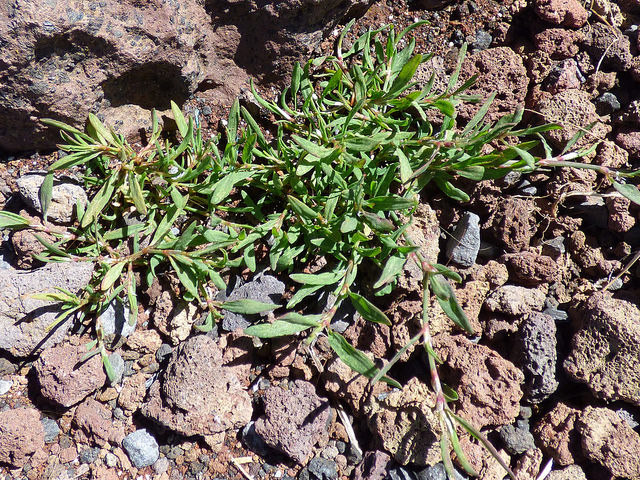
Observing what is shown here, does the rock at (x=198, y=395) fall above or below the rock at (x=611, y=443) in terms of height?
below

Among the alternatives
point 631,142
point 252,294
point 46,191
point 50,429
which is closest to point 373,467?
point 252,294

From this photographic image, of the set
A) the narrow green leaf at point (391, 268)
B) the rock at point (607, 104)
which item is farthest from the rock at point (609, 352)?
the rock at point (607, 104)

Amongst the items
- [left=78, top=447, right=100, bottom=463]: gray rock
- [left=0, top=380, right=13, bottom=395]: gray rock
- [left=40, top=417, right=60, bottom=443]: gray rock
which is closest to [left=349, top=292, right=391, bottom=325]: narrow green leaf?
[left=78, top=447, right=100, bottom=463]: gray rock

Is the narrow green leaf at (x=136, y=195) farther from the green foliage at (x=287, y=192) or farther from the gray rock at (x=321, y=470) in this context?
the gray rock at (x=321, y=470)

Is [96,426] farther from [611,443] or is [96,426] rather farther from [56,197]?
[611,443]

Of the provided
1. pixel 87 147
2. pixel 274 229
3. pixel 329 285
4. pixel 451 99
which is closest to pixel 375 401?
pixel 329 285

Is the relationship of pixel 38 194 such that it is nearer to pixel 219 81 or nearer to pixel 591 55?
pixel 219 81
